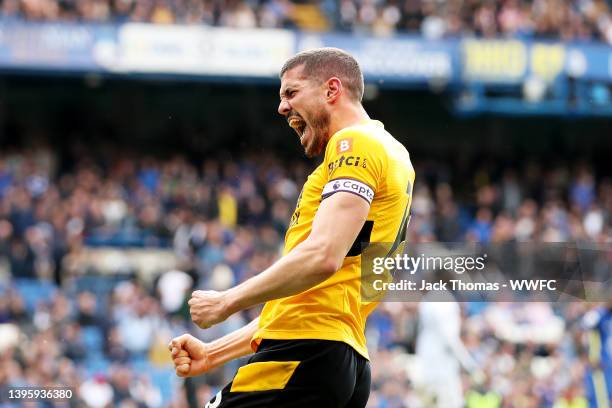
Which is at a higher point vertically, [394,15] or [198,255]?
[394,15]

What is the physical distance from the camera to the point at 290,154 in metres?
22.8

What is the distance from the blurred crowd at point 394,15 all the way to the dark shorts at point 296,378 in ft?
54.8

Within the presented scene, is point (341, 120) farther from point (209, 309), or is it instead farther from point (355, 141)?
point (209, 309)

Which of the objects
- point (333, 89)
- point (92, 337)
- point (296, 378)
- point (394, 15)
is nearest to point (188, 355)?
point (296, 378)

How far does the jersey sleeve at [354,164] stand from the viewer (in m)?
3.96

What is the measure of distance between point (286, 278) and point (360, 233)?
410 mm

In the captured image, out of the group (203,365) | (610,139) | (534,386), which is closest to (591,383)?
(534,386)

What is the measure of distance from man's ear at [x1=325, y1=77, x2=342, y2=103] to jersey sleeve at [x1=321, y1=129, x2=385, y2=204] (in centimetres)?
21

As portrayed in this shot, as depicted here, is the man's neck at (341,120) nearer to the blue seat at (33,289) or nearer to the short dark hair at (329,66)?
the short dark hair at (329,66)

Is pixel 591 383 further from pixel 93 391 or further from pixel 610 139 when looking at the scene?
pixel 610 139

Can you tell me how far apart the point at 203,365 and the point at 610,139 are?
21789mm

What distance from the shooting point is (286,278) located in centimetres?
384

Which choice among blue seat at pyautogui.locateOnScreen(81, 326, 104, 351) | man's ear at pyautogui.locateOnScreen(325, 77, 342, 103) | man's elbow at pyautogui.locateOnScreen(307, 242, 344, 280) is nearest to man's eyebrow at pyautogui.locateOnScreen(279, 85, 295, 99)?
man's ear at pyautogui.locateOnScreen(325, 77, 342, 103)

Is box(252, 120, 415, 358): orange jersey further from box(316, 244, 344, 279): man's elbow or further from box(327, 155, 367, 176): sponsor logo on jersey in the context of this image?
box(316, 244, 344, 279): man's elbow
